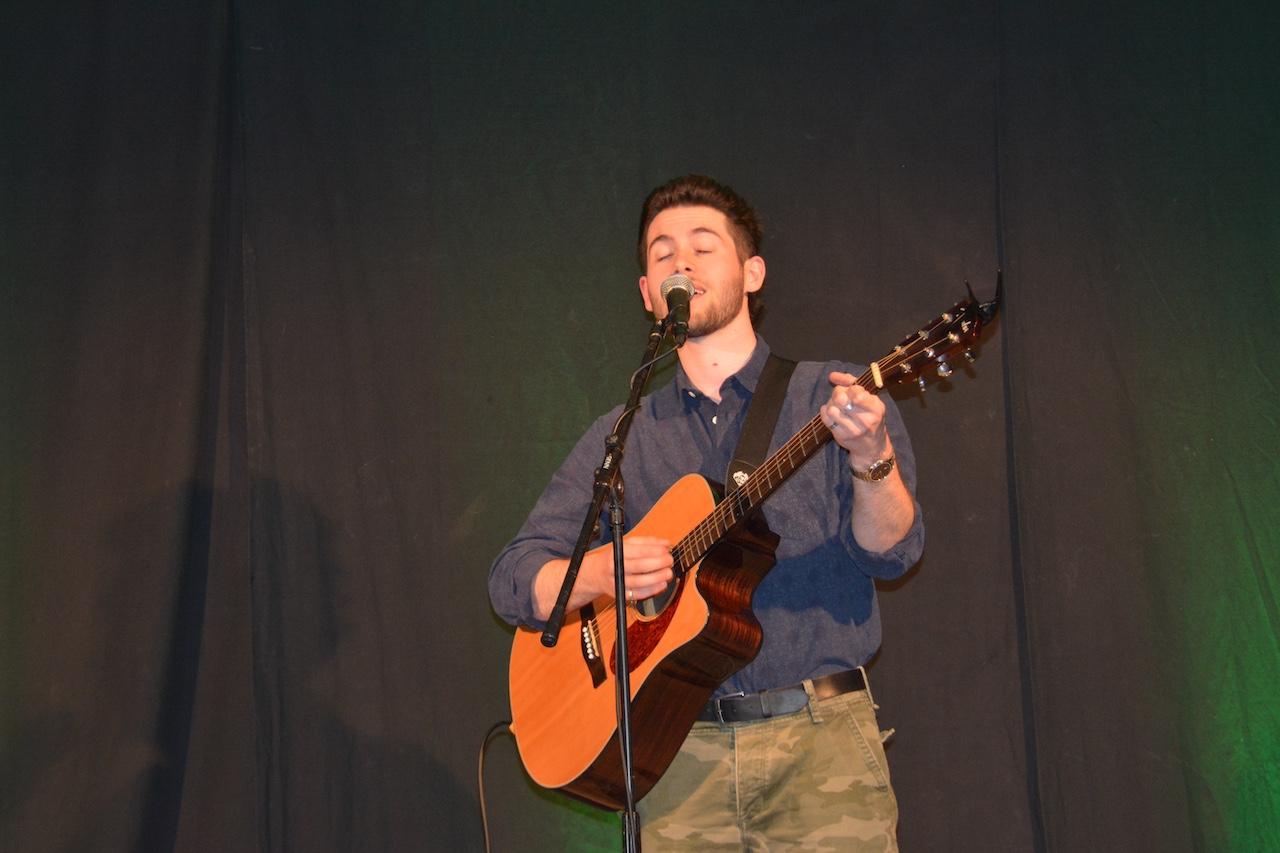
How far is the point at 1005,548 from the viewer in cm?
353

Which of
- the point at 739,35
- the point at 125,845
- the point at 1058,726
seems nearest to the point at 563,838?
the point at 125,845

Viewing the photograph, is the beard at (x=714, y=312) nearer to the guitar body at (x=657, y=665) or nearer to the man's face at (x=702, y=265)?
the man's face at (x=702, y=265)

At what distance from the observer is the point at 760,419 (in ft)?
9.07

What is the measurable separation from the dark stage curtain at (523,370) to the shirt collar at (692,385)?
0.78 metres

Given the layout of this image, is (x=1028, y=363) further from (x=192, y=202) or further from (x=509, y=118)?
(x=192, y=202)

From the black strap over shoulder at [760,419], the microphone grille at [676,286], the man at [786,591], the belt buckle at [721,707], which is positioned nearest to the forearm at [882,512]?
the man at [786,591]

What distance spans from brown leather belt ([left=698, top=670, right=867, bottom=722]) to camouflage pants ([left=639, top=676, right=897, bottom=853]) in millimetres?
16

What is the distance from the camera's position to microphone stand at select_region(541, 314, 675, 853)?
198 cm


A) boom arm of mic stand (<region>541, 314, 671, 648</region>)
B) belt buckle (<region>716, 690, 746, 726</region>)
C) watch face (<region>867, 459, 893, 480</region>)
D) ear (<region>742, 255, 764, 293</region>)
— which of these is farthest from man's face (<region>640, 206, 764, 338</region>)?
belt buckle (<region>716, 690, 746, 726</region>)

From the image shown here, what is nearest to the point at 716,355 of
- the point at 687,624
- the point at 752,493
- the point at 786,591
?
the point at 752,493

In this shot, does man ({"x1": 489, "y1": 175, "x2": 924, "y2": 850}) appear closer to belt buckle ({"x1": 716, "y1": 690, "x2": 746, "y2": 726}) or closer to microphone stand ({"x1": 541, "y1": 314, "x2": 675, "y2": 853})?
belt buckle ({"x1": 716, "y1": 690, "x2": 746, "y2": 726})

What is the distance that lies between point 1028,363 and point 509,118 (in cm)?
190

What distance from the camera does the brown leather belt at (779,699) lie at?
253 centimetres

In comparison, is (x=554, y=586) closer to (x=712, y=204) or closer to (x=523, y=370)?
(x=712, y=204)
